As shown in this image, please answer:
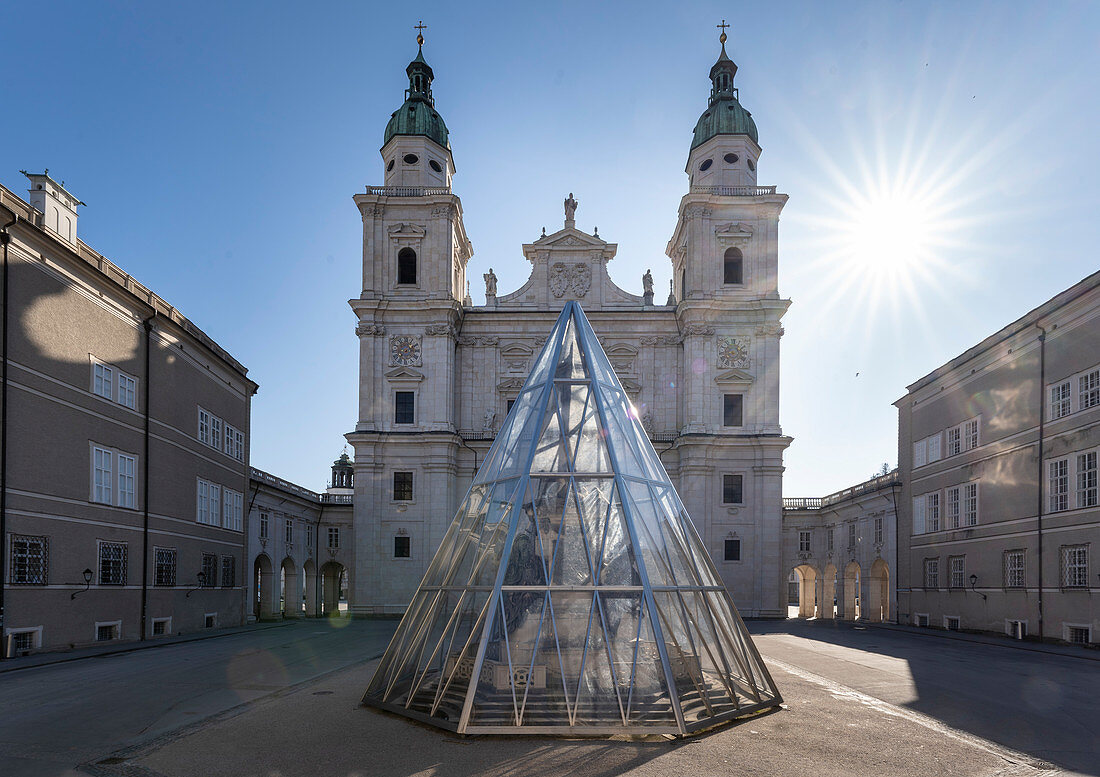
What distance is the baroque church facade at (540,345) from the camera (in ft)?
171

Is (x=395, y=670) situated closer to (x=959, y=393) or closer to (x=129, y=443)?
(x=129, y=443)

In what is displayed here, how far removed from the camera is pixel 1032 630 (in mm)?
33844

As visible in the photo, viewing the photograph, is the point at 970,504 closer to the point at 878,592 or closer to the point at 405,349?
the point at 878,592

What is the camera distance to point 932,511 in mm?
44594

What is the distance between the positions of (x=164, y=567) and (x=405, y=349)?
23.7 m

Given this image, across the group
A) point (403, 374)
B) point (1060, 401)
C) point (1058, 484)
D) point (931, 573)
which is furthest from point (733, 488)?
point (403, 374)

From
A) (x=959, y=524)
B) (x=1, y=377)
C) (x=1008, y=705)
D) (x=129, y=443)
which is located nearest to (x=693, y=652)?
(x=1008, y=705)

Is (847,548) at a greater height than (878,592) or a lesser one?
greater

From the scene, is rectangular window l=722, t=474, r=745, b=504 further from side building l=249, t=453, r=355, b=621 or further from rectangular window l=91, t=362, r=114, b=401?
rectangular window l=91, t=362, r=114, b=401

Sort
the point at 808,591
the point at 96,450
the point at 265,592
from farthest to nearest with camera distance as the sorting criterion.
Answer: the point at 808,591, the point at 265,592, the point at 96,450

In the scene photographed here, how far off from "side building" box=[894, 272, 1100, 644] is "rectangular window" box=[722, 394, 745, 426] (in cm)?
1094

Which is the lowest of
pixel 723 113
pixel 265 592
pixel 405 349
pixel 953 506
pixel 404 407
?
pixel 265 592

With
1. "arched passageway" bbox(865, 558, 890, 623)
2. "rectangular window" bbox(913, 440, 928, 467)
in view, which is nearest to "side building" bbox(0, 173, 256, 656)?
"rectangular window" bbox(913, 440, 928, 467)

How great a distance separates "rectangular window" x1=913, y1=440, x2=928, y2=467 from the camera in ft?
151
